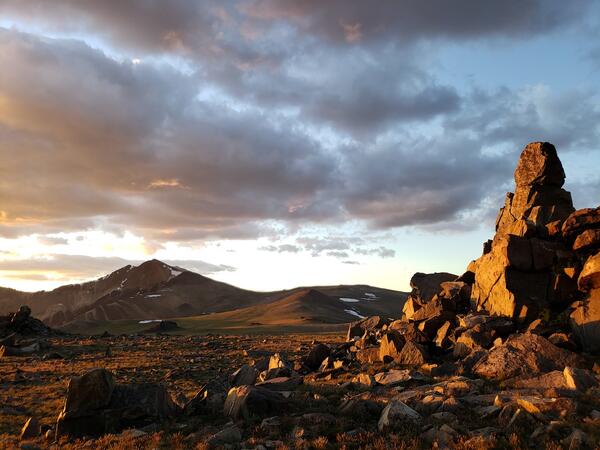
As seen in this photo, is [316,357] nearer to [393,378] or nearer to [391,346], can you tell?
[391,346]

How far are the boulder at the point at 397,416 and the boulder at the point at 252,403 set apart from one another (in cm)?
509

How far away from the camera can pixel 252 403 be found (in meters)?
19.5

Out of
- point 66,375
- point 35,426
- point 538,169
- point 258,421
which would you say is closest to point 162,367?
point 66,375

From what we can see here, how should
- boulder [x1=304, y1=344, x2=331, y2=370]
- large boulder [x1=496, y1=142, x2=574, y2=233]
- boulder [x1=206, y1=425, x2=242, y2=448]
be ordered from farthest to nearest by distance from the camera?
large boulder [x1=496, y1=142, x2=574, y2=233] → boulder [x1=304, y1=344, x2=331, y2=370] → boulder [x1=206, y1=425, x2=242, y2=448]

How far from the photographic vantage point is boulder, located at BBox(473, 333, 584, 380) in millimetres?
22031

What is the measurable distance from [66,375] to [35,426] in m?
20.1

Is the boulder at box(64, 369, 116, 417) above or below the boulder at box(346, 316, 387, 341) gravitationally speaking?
below

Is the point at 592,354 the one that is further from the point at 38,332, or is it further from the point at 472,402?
the point at 38,332

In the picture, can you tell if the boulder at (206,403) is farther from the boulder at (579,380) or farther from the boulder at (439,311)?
the boulder at (439,311)

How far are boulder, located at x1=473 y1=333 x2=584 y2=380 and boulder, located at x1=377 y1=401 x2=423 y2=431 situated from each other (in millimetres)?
7773

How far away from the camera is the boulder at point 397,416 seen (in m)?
16.0

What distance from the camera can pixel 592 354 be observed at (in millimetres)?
24266

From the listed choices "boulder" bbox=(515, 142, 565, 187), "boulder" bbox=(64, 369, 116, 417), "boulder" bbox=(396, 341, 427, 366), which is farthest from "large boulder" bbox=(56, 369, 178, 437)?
"boulder" bbox=(515, 142, 565, 187)

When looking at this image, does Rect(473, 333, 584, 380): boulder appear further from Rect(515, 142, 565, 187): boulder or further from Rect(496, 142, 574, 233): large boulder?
Rect(515, 142, 565, 187): boulder
